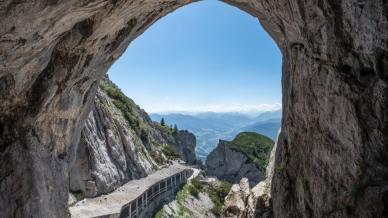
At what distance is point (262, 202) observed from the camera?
2134 cm

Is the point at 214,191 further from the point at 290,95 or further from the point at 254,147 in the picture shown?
the point at 290,95

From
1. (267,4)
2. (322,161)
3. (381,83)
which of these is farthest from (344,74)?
(267,4)

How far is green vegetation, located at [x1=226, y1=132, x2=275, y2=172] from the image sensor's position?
10188 cm

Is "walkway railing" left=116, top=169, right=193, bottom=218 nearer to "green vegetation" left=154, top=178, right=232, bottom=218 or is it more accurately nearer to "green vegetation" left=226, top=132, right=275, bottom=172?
"green vegetation" left=154, top=178, right=232, bottom=218

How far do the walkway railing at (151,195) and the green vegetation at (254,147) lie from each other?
116 ft

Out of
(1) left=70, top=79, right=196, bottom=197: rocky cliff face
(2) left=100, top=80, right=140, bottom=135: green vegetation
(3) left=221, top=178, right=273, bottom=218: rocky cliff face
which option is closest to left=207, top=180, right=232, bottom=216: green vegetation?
(1) left=70, top=79, right=196, bottom=197: rocky cliff face

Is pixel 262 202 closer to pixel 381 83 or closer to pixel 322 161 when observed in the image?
pixel 322 161

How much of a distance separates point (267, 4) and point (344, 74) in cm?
549

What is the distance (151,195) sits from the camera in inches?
1957

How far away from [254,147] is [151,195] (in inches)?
2557

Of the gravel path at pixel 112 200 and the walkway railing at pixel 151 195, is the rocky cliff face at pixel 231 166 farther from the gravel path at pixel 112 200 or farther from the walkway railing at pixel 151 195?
the gravel path at pixel 112 200

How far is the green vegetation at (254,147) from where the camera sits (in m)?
102

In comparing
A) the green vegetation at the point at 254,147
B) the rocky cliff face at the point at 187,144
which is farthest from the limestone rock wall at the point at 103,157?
the rocky cliff face at the point at 187,144

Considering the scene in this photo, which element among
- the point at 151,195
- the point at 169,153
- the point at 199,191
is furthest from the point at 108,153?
the point at 169,153
